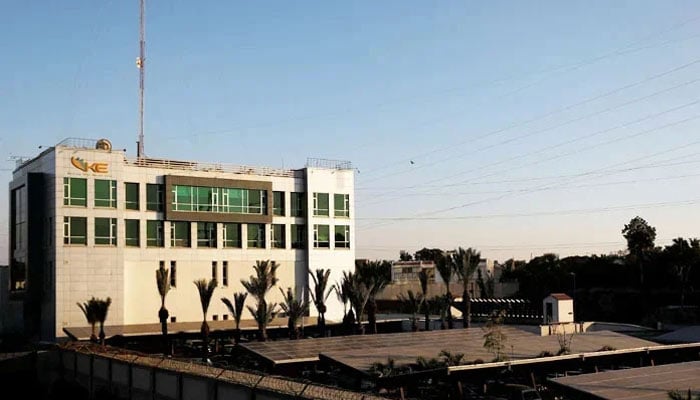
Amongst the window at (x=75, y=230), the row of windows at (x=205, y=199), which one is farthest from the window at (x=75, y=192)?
the window at (x=75, y=230)

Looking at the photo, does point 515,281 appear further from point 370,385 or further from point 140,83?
point 370,385

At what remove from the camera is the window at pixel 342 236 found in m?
71.9

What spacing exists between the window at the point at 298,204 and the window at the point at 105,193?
16.4 meters

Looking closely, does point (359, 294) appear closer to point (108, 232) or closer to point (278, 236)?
point (278, 236)

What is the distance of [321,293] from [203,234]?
35.8 ft

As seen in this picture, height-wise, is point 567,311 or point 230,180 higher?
point 230,180

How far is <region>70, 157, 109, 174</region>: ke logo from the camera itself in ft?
189

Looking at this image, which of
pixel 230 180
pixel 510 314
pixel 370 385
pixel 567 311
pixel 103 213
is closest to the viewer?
pixel 370 385

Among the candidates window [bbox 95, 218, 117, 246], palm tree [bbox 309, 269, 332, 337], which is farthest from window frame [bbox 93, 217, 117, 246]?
palm tree [bbox 309, 269, 332, 337]

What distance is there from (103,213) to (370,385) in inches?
1245

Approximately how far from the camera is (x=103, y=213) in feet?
193

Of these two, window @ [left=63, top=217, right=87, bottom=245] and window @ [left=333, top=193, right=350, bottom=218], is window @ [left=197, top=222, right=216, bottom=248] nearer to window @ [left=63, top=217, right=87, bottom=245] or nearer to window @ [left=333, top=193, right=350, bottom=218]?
window @ [left=63, top=217, right=87, bottom=245]

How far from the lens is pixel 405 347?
41062 millimetres

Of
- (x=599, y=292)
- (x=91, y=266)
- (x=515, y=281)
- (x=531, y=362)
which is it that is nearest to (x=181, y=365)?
(x=531, y=362)
